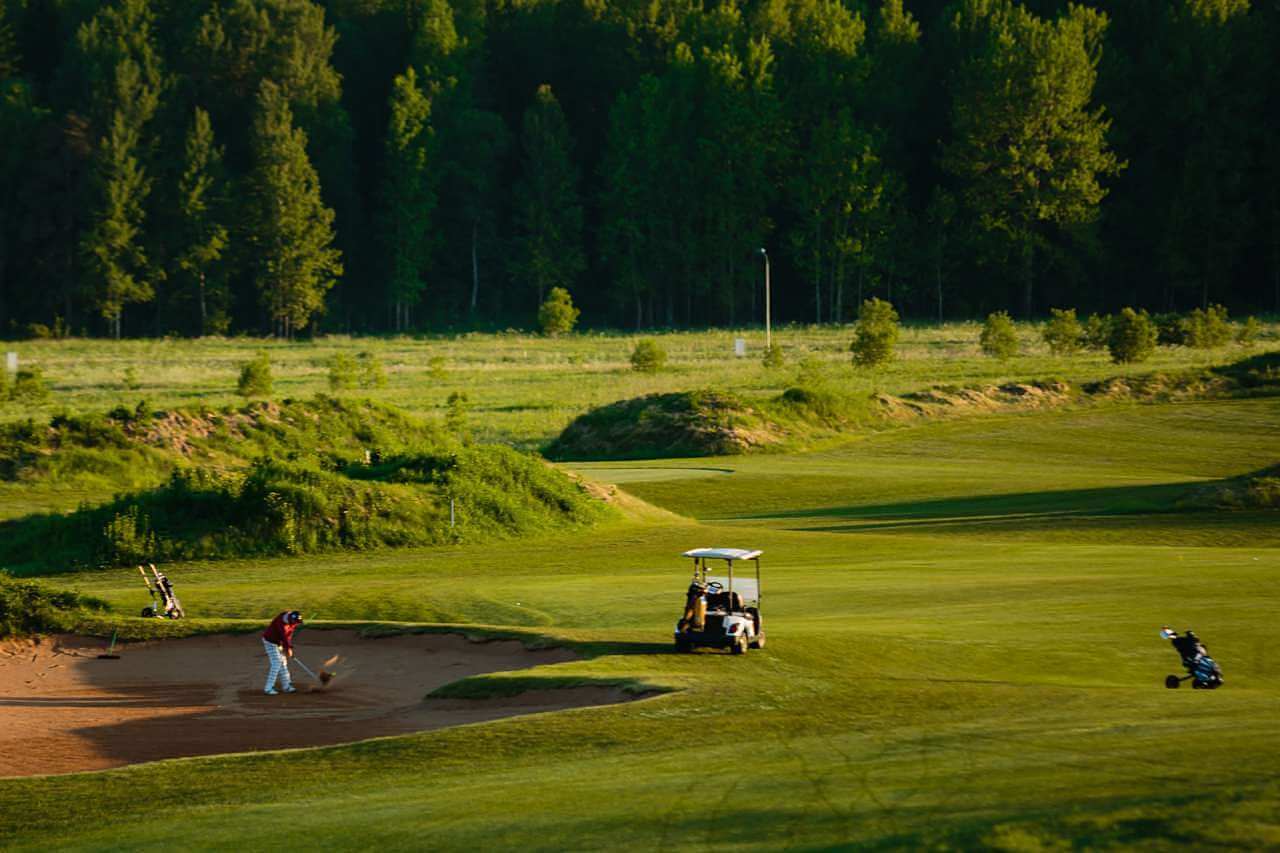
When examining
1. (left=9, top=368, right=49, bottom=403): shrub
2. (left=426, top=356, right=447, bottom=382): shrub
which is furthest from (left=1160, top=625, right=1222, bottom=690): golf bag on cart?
(left=426, top=356, right=447, bottom=382): shrub

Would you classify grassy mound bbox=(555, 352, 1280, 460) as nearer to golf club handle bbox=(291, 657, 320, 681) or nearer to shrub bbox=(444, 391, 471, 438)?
shrub bbox=(444, 391, 471, 438)

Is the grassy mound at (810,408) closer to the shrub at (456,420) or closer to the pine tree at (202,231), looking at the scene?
the shrub at (456,420)

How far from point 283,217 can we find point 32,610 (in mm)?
98450

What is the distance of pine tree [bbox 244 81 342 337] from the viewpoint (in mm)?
123250

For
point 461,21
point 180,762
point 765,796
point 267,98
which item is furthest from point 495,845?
point 461,21

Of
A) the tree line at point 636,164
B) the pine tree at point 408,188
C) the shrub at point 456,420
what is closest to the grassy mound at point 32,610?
the shrub at point 456,420

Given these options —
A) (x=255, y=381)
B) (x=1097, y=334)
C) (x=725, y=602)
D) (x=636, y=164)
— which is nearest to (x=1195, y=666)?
(x=725, y=602)

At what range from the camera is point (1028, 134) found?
126 m

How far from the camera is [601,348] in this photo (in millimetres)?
111500

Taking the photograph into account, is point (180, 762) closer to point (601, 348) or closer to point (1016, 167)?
point (601, 348)

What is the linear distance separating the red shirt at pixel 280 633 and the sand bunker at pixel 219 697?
0.82 m

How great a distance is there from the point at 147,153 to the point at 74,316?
14.2 m

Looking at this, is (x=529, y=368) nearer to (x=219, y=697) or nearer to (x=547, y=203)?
(x=547, y=203)

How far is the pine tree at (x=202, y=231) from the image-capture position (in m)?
122
